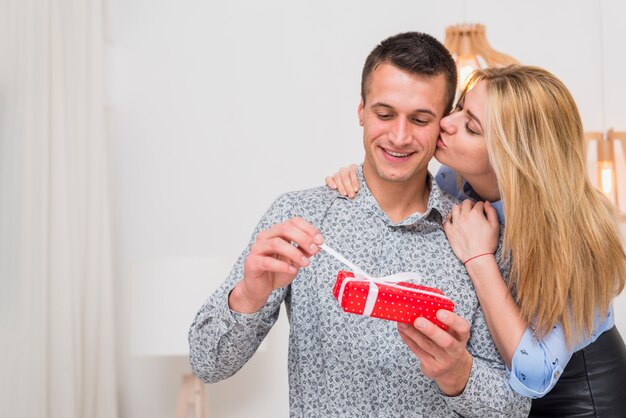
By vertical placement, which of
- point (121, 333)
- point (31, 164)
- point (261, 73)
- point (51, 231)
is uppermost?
point (261, 73)

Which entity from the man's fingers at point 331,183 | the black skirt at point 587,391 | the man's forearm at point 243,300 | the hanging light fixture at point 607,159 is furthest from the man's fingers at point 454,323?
the hanging light fixture at point 607,159

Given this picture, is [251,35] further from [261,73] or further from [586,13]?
[586,13]

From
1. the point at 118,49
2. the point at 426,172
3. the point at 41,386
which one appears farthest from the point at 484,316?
the point at 118,49

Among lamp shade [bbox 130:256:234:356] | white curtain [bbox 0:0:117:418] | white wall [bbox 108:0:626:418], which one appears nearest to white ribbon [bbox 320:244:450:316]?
white curtain [bbox 0:0:117:418]

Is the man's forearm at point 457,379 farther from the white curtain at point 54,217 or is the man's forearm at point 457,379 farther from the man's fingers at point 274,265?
the white curtain at point 54,217

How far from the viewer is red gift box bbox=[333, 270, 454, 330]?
1367mm

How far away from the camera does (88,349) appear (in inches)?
121

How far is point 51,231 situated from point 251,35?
4.67 feet

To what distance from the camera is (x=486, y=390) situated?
1.58 meters

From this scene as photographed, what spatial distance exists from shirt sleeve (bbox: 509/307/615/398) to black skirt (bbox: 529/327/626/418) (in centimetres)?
32

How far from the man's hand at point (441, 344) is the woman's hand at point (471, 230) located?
12.9 inches

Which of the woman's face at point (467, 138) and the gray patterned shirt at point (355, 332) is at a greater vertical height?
the woman's face at point (467, 138)

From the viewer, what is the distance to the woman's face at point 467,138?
72.9 inches

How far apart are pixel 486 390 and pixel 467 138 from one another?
24.2 inches
